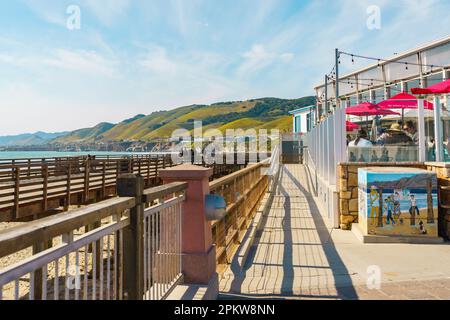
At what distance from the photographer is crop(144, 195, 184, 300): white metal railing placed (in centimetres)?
309

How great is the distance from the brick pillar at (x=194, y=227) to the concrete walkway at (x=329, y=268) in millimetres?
635

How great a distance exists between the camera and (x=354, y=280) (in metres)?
4.99

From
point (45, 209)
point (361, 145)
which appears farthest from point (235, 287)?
point (45, 209)

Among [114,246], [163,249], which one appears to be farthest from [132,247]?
[163,249]

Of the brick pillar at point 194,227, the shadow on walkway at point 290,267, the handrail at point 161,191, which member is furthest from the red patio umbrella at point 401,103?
the handrail at point 161,191

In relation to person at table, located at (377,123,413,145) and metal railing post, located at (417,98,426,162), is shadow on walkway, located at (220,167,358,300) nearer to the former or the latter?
person at table, located at (377,123,413,145)

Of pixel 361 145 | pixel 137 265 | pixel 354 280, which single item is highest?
pixel 361 145

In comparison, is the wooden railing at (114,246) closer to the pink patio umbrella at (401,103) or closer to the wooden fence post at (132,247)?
the wooden fence post at (132,247)

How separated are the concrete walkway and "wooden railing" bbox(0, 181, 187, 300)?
51.3 inches

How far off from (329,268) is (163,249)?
3193 millimetres

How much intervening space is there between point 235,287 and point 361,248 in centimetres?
324

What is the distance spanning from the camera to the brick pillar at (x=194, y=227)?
3.92 meters
